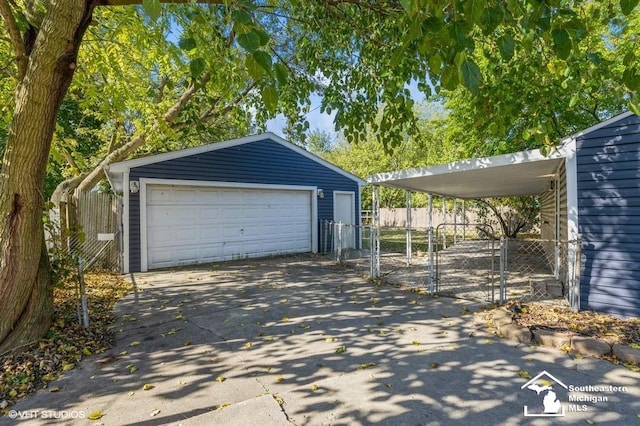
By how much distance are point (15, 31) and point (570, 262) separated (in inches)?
291

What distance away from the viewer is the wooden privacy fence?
859 centimetres

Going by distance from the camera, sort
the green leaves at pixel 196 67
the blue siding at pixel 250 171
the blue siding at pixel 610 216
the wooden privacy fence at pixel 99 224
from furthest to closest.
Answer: the wooden privacy fence at pixel 99 224
the blue siding at pixel 250 171
the blue siding at pixel 610 216
the green leaves at pixel 196 67

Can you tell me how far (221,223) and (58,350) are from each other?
6.32m

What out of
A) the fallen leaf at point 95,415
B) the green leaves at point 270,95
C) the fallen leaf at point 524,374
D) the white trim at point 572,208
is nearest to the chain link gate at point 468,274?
the white trim at point 572,208

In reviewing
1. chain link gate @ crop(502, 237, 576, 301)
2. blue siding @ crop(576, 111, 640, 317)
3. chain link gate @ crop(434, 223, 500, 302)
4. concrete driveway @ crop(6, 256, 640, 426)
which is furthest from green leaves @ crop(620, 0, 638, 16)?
chain link gate @ crop(434, 223, 500, 302)

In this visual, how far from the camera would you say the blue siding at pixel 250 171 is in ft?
27.6

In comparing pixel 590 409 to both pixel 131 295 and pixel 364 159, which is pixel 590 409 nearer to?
pixel 131 295

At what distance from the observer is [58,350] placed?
3598 mm

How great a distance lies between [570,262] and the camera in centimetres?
491

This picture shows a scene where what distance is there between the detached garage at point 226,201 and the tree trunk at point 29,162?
4819 millimetres

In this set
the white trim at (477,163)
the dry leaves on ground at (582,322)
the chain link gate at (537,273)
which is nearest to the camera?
the dry leaves on ground at (582,322)

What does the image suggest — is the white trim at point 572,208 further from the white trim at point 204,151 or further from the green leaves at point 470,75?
the white trim at point 204,151

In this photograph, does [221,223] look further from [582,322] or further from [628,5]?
[628,5]

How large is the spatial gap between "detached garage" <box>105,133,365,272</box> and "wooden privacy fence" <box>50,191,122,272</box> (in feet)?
1.91
